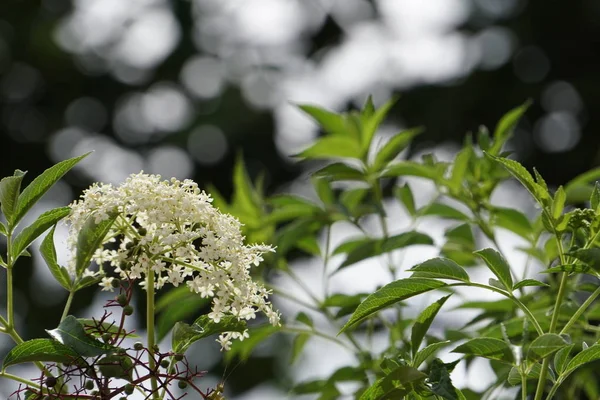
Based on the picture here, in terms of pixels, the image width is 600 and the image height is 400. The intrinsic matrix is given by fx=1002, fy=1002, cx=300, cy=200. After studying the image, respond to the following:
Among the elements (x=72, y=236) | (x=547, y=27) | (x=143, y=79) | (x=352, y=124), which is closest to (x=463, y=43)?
(x=547, y=27)

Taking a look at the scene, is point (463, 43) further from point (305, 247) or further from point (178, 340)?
point (178, 340)

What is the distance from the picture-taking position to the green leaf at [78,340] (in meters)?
1.27

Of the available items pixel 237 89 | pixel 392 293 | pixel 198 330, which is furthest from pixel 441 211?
pixel 237 89

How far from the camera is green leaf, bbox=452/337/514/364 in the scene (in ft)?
4.59

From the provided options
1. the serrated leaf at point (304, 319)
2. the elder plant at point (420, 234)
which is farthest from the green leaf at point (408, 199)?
the serrated leaf at point (304, 319)

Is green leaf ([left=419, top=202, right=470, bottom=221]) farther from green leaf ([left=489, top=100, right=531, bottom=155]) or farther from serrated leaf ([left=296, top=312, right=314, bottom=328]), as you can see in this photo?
serrated leaf ([left=296, top=312, right=314, bottom=328])

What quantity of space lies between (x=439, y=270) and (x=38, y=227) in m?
0.56

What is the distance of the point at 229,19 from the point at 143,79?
116 cm

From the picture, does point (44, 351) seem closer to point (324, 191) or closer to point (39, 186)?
point (39, 186)

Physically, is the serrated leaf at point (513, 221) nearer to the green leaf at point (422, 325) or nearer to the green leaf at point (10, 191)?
the green leaf at point (422, 325)

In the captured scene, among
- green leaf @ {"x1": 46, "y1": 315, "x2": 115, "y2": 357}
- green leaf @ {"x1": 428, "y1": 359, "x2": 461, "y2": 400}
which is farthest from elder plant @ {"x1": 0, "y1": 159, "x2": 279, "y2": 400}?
green leaf @ {"x1": 428, "y1": 359, "x2": 461, "y2": 400}

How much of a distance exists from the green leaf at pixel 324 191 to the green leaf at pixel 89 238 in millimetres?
941

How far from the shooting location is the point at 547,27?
9.85 m

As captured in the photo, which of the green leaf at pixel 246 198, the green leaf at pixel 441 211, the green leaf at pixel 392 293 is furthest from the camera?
the green leaf at pixel 246 198
